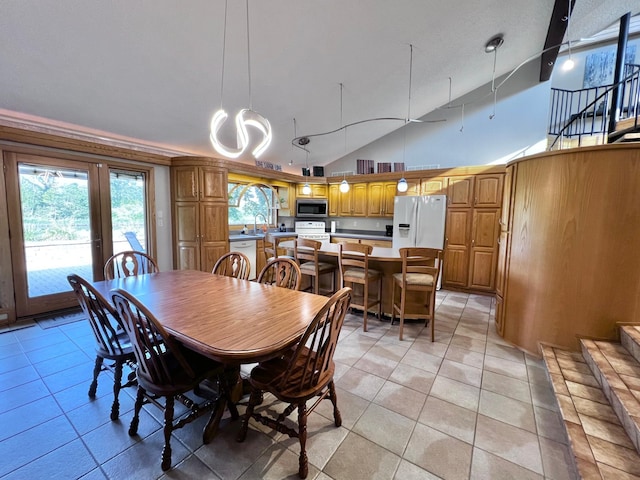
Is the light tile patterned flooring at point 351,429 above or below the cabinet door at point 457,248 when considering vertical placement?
below

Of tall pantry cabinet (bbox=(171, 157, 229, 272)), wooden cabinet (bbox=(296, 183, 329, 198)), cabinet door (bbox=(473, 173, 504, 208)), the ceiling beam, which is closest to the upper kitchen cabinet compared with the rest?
tall pantry cabinet (bbox=(171, 157, 229, 272))

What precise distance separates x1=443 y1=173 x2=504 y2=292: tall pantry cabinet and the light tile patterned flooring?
217cm

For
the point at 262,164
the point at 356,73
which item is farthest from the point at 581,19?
the point at 262,164

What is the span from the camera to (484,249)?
440cm

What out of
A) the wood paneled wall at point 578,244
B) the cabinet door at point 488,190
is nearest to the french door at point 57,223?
the wood paneled wall at point 578,244

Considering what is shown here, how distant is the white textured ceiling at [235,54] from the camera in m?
2.26

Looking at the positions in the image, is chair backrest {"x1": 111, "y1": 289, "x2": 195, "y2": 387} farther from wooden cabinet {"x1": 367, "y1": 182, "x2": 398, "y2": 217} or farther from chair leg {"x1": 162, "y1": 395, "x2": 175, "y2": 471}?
wooden cabinet {"x1": 367, "y1": 182, "x2": 398, "y2": 217}

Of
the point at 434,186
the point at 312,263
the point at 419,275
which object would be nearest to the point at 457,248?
the point at 434,186

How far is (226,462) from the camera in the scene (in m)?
1.40

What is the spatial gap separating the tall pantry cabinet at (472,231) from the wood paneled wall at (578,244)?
185 centimetres

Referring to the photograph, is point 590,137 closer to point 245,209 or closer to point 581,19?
point 581,19

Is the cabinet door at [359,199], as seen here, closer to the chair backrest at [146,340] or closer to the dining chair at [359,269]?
the dining chair at [359,269]

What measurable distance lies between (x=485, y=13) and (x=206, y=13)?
3.11 m

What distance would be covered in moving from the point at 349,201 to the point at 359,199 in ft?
0.80
